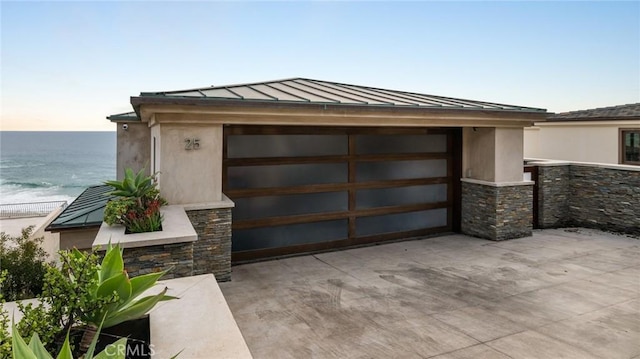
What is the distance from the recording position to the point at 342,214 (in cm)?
923

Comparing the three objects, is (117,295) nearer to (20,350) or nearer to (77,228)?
(20,350)

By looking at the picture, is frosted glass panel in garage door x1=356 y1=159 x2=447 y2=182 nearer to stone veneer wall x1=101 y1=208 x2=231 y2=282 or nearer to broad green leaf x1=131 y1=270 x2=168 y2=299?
stone veneer wall x1=101 y1=208 x2=231 y2=282

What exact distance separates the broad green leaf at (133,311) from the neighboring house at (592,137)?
18312 mm

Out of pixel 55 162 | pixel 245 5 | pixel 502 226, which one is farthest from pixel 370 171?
pixel 55 162

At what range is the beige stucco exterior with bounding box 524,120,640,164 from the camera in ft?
52.6

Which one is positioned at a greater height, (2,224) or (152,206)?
(152,206)

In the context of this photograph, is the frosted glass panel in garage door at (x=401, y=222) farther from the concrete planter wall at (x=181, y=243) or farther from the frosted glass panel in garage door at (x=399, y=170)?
the concrete planter wall at (x=181, y=243)

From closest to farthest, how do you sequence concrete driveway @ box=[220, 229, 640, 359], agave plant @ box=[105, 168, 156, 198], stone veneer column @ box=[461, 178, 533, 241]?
concrete driveway @ box=[220, 229, 640, 359] < agave plant @ box=[105, 168, 156, 198] < stone veneer column @ box=[461, 178, 533, 241]

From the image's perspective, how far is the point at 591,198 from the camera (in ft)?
36.8

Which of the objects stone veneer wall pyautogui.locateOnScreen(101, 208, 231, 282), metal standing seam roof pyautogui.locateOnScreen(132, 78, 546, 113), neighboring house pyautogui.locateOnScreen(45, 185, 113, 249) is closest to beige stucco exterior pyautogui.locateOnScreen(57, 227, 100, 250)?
neighboring house pyautogui.locateOnScreen(45, 185, 113, 249)

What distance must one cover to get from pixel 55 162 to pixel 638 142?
8856cm

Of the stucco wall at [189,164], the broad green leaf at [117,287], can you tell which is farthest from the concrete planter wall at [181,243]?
the broad green leaf at [117,287]

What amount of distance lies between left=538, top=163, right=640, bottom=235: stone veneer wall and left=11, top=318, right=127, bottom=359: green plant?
11757mm

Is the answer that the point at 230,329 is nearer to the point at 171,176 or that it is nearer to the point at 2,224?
the point at 171,176
